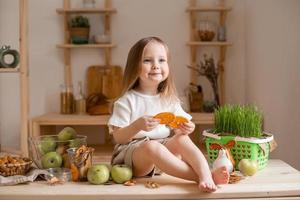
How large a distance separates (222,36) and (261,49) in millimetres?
355

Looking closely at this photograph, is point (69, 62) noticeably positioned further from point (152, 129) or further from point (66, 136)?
point (152, 129)

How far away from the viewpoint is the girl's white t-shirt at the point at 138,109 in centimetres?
160

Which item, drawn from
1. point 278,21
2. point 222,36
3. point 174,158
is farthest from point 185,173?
point 222,36

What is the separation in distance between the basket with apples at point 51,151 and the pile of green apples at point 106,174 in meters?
0.14

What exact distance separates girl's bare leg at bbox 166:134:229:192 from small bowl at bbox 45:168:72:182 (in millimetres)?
344

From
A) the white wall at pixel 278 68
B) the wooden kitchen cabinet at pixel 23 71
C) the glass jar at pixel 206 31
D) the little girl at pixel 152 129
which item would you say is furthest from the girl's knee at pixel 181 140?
the glass jar at pixel 206 31

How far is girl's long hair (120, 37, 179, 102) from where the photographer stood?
163cm

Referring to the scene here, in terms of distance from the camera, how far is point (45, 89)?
9.87ft

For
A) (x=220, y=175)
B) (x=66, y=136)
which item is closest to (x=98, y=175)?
(x=66, y=136)

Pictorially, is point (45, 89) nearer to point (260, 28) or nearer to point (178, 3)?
point (178, 3)

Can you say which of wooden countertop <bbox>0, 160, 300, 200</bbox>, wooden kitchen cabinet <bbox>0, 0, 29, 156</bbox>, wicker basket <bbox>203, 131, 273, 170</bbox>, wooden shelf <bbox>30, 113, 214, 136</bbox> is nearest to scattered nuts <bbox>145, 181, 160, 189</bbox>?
wooden countertop <bbox>0, 160, 300, 200</bbox>

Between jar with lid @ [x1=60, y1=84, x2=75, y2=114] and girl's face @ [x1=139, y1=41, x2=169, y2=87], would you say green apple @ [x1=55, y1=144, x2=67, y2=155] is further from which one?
jar with lid @ [x1=60, y1=84, x2=75, y2=114]

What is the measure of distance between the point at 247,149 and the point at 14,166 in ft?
2.61

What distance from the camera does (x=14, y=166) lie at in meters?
1.43
